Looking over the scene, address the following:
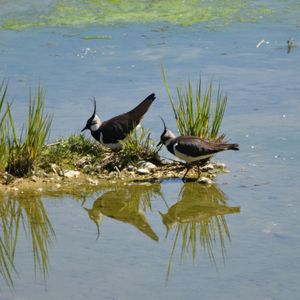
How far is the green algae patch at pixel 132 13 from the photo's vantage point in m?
15.2

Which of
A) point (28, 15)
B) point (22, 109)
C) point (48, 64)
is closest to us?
point (22, 109)

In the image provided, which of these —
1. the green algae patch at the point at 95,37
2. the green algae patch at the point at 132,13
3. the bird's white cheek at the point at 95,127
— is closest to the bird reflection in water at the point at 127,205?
the bird's white cheek at the point at 95,127

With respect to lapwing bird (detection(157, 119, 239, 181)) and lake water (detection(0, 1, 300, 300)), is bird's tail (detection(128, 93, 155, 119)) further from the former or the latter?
lapwing bird (detection(157, 119, 239, 181))

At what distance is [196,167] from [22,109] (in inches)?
99.9

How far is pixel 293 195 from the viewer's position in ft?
28.8

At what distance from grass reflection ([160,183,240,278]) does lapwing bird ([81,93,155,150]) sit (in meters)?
1.06

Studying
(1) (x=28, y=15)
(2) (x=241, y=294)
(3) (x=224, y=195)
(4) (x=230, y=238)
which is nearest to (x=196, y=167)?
(3) (x=224, y=195)

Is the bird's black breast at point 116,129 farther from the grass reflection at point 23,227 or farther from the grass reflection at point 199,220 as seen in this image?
the grass reflection at point 23,227

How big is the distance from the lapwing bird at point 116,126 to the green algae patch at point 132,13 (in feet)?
16.6

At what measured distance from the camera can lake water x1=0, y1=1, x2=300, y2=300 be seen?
276 inches

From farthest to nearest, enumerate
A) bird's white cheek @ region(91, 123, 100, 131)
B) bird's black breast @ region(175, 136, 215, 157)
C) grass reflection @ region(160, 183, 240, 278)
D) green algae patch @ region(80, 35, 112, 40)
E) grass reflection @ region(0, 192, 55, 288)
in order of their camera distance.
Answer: green algae patch @ region(80, 35, 112, 40) < bird's white cheek @ region(91, 123, 100, 131) < bird's black breast @ region(175, 136, 215, 157) < grass reflection @ region(160, 183, 240, 278) < grass reflection @ region(0, 192, 55, 288)

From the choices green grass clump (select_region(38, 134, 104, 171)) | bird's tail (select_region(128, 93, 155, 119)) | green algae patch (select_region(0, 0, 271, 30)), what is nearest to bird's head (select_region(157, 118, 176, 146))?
bird's tail (select_region(128, 93, 155, 119))

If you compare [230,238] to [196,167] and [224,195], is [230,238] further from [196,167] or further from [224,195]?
[196,167]

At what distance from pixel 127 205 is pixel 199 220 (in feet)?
2.54
